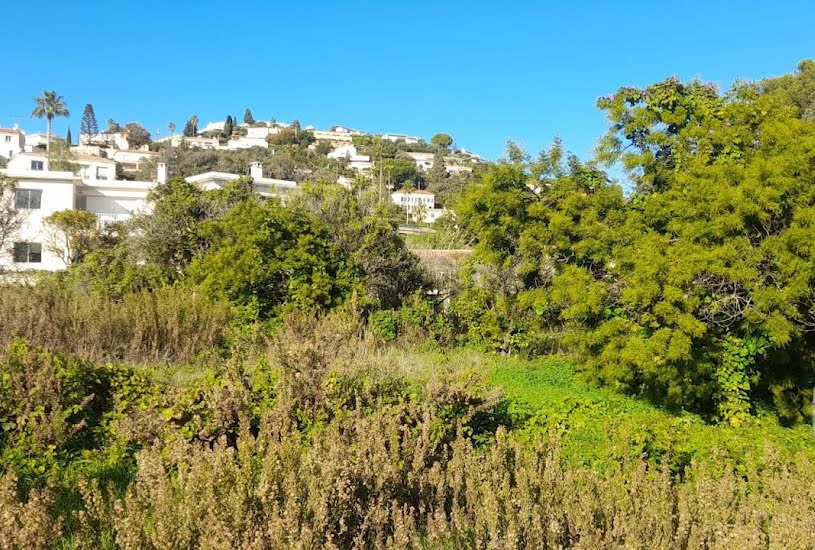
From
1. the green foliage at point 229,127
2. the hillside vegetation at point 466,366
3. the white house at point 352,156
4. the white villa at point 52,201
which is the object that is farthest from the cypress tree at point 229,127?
the hillside vegetation at point 466,366

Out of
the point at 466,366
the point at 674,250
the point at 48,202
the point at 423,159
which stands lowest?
the point at 466,366

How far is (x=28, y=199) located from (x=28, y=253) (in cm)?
427

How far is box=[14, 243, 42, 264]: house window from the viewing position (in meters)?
28.2

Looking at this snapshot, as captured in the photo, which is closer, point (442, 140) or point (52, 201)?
point (52, 201)

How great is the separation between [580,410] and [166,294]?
6.40 m

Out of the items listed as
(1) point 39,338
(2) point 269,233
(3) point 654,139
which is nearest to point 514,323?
(3) point 654,139

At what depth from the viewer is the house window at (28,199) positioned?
31.5 metres

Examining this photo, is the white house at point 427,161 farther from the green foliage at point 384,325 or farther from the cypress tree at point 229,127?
the green foliage at point 384,325

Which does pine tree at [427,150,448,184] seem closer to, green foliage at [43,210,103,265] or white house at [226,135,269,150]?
white house at [226,135,269,150]

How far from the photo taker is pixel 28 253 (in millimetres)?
29109

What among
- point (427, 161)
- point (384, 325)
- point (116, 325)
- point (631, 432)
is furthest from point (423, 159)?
point (631, 432)

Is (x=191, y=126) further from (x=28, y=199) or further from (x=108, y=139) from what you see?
(x=28, y=199)

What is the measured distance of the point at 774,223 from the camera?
7.48 meters

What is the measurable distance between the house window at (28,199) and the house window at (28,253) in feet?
9.35
